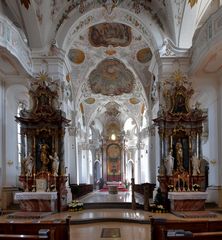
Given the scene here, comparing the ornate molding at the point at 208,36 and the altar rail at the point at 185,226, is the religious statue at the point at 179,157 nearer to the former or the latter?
→ the ornate molding at the point at 208,36

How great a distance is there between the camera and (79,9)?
18.4 m

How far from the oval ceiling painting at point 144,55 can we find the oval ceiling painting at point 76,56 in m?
3.33

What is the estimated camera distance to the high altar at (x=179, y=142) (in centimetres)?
1652

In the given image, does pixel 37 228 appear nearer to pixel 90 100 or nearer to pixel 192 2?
pixel 192 2

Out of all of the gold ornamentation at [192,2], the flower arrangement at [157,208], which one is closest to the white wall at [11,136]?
the flower arrangement at [157,208]

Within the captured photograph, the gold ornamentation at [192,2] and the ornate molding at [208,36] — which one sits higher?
the gold ornamentation at [192,2]

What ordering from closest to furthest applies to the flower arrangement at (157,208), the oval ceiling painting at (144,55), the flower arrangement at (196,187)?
the flower arrangement at (157,208), the flower arrangement at (196,187), the oval ceiling painting at (144,55)

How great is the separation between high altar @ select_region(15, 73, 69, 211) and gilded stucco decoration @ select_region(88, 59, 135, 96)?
975 centimetres

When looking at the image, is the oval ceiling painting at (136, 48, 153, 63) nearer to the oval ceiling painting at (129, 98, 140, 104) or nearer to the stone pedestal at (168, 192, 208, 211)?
the oval ceiling painting at (129, 98, 140, 104)

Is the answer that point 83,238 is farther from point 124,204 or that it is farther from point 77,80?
point 77,80

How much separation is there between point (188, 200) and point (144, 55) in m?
10.5

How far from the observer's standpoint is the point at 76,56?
24.2m

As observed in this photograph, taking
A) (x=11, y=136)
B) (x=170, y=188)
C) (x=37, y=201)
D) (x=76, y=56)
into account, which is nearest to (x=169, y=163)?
(x=170, y=188)

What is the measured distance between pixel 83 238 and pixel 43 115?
23.4 ft
